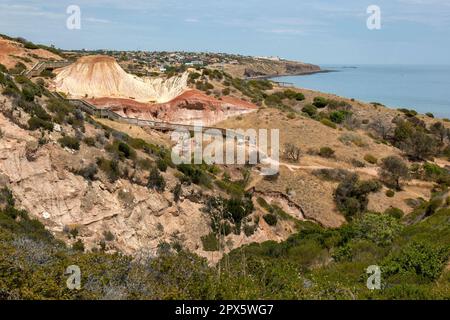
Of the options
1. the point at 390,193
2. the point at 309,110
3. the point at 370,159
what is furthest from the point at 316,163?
the point at 309,110

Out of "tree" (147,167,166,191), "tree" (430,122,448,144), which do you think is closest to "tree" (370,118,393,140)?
"tree" (430,122,448,144)

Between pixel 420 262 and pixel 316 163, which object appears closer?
pixel 420 262

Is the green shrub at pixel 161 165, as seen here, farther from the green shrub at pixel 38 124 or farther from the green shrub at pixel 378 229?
the green shrub at pixel 378 229

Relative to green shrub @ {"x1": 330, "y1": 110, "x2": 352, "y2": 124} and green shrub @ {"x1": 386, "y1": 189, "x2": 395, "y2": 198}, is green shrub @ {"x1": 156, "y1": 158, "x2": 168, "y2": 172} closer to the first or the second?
green shrub @ {"x1": 386, "y1": 189, "x2": 395, "y2": 198}

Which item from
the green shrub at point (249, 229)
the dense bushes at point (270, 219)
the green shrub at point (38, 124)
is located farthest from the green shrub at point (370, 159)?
→ the green shrub at point (38, 124)

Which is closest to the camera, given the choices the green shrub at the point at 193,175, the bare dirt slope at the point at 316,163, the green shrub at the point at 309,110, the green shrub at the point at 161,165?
the green shrub at the point at 161,165

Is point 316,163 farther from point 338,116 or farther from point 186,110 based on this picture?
point 338,116
